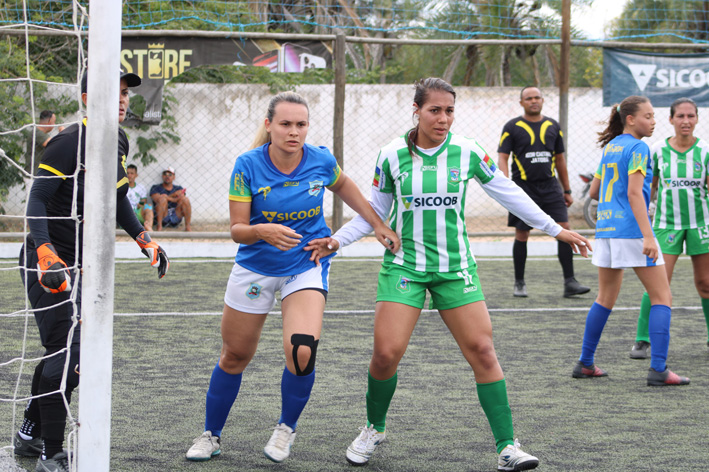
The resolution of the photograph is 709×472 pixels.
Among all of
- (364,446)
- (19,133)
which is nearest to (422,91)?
(364,446)

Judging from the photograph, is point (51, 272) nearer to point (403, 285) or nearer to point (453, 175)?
point (403, 285)

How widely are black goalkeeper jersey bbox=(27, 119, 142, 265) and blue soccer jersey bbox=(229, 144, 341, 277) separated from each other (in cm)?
55

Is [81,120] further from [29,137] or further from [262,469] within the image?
[29,137]

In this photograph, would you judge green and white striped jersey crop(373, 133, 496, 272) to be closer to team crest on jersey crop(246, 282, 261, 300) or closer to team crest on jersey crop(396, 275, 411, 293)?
team crest on jersey crop(396, 275, 411, 293)

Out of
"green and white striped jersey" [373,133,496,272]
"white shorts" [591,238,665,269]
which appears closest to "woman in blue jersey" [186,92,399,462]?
"green and white striped jersey" [373,133,496,272]

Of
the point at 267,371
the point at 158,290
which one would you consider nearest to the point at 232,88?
the point at 158,290

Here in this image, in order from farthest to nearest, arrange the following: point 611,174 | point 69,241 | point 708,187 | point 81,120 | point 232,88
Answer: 1. point 232,88
2. point 708,187
3. point 611,174
4. point 69,241
5. point 81,120

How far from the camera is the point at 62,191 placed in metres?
3.64

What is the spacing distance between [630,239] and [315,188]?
237 cm

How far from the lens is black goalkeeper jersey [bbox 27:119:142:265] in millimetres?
3486

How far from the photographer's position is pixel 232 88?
45.3 ft

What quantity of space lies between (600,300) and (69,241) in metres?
3.44

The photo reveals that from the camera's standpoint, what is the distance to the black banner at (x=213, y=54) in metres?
10.7

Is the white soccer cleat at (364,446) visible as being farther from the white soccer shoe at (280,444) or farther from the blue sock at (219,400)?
the blue sock at (219,400)
